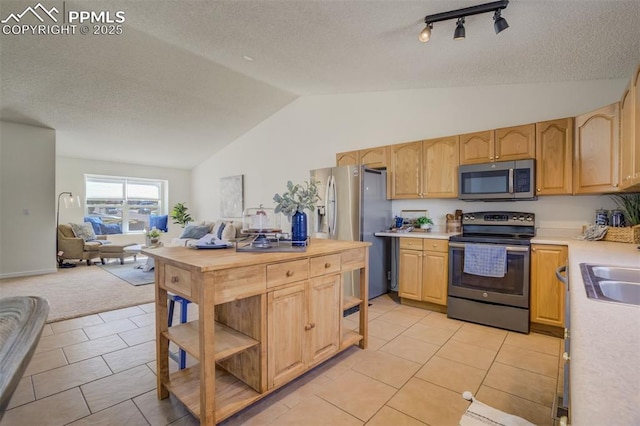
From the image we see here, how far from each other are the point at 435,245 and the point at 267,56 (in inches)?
118

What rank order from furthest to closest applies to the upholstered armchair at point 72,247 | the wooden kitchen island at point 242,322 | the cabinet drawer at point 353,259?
the upholstered armchair at point 72,247
the cabinet drawer at point 353,259
the wooden kitchen island at point 242,322

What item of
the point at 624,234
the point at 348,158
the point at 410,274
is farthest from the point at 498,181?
the point at 348,158

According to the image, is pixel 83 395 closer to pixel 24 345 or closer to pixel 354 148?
pixel 24 345

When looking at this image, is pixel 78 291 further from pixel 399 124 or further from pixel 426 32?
pixel 426 32

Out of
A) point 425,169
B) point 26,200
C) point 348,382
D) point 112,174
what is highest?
point 112,174

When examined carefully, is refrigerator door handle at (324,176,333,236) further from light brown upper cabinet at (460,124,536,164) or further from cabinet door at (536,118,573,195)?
cabinet door at (536,118,573,195)

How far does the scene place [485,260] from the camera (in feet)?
9.61

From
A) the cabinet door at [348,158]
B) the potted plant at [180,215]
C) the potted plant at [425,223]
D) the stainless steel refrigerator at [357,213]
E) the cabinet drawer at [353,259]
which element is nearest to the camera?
the cabinet drawer at [353,259]

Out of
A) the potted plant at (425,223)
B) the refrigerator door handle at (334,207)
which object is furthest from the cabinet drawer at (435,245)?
the refrigerator door handle at (334,207)

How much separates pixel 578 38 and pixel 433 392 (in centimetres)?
287

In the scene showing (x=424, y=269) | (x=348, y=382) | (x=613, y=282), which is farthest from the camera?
(x=424, y=269)

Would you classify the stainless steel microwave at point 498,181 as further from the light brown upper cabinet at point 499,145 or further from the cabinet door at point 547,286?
the cabinet door at point 547,286

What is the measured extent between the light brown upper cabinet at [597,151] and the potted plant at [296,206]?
2569 mm

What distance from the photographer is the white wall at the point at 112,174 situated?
6695 millimetres
